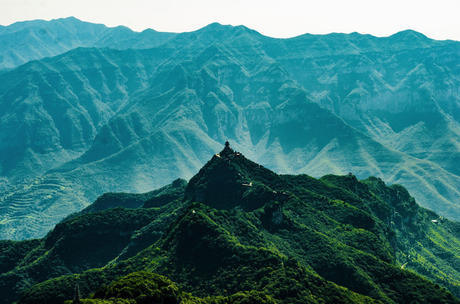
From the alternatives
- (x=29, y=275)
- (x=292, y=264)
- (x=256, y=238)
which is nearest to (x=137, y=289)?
(x=292, y=264)

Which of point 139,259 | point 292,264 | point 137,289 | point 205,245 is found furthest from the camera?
point 139,259

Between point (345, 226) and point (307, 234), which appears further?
point (345, 226)

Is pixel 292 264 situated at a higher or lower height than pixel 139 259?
higher

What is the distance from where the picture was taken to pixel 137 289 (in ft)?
349

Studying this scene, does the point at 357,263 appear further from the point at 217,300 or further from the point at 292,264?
the point at 217,300

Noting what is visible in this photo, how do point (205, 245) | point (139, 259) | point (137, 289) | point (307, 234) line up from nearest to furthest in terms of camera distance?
1. point (137, 289)
2. point (205, 245)
3. point (139, 259)
4. point (307, 234)

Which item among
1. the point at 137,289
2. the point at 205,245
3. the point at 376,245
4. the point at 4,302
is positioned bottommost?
the point at 4,302

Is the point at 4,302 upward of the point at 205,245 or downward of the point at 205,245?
downward

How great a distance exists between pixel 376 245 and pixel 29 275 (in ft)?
388

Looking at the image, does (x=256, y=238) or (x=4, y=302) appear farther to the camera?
(x=4, y=302)

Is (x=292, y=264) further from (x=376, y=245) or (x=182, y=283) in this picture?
(x=376, y=245)

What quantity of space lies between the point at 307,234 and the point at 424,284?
42.5 m

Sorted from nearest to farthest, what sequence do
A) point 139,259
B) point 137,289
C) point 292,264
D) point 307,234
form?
1. point 137,289
2. point 292,264
3. point 139,259
4. point 307,234

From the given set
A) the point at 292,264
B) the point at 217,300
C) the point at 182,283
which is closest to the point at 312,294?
the point at 292,264
